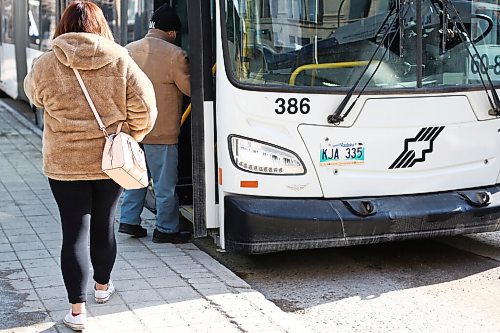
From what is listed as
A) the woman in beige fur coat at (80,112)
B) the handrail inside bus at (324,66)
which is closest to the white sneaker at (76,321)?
the woman in beige fur coat at (80,112)

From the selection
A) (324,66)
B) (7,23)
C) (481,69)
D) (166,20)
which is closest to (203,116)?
(324,66)

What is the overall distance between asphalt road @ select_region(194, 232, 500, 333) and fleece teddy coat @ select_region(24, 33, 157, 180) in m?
1.68

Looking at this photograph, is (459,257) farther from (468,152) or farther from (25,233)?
(25,233)

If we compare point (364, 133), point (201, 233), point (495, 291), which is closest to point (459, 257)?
point (495, 291)

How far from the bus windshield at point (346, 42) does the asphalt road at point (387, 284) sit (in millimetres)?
1369

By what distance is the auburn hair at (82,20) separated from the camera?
487cm

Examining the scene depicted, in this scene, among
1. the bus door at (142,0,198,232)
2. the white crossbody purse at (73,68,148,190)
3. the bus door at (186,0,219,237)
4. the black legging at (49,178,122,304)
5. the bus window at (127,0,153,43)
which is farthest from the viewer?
the bus window at (127,0,153,43)

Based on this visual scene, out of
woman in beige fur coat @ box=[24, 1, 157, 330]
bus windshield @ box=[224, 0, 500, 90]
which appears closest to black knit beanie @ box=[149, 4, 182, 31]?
bus windshield @ box=[224, 0, 500, 90]

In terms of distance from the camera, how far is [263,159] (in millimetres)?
5996

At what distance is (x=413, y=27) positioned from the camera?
6.21 m

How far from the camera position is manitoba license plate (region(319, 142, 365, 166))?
19.9 feet

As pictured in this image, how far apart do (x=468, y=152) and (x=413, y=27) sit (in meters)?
1.01

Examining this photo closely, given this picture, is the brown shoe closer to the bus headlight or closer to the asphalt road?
the asphalt road

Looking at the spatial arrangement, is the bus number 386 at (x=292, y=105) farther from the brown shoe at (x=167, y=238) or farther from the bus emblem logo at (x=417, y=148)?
the brown shoe at (x=167, y=238)
